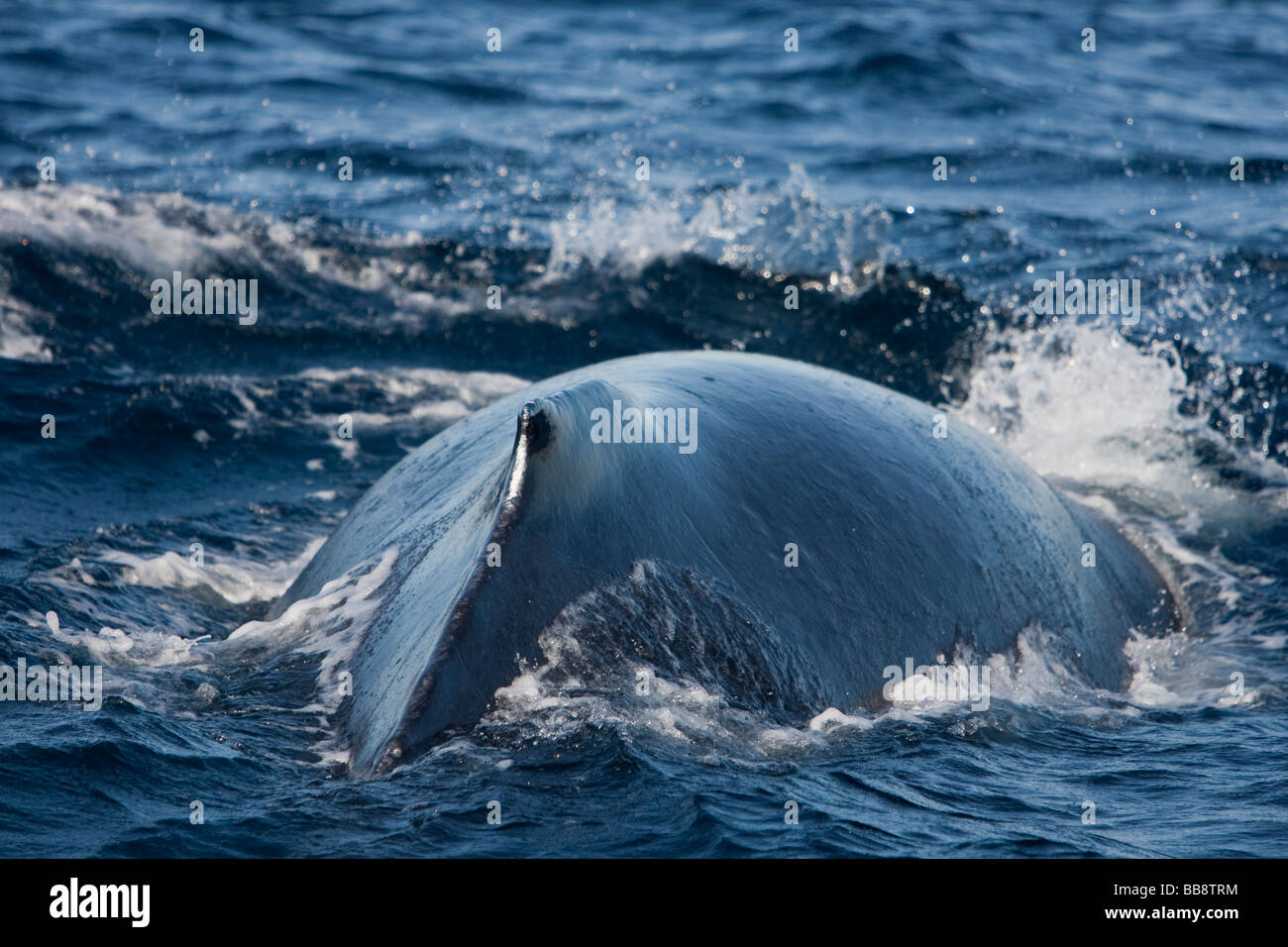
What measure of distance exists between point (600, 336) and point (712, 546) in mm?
8567

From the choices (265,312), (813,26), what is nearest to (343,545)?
(265,312)

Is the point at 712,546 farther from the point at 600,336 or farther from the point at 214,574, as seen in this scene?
the point at 600,336

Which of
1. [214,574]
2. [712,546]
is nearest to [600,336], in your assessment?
[214,574]

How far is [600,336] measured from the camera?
14.1 m

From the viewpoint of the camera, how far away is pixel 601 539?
5355 millimetres

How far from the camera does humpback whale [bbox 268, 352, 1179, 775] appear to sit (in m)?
5.17

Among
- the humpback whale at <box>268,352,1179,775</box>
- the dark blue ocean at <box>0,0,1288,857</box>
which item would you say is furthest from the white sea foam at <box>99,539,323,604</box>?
the humpback whale at <box>268,352,1179,775</box>

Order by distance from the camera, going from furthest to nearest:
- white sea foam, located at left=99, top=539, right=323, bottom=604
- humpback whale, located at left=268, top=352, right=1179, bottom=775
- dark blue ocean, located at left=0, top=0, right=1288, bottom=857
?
white sea foam, located at left=99, top=539, right=323, bottom=604, dark blue ocean, located at left=0, top=0, right=1288, bottom=857, humpback whale, located at left=268, top=352, right=1179, bottom=775

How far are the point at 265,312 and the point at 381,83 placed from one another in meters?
9.85

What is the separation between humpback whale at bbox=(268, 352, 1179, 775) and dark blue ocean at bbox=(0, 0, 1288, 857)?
0.63 ft

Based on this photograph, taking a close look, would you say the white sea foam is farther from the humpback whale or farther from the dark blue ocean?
the humpback whale

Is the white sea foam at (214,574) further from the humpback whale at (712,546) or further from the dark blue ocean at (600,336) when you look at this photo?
the humpback whale at (712,546)

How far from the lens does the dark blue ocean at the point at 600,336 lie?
5.37 meters
